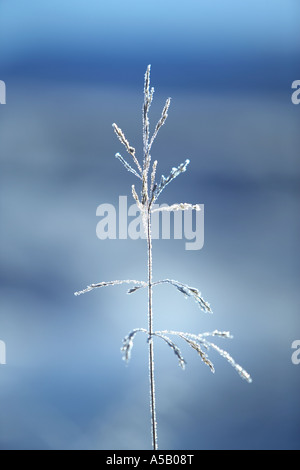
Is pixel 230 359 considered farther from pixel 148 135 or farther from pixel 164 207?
pixel 148 135

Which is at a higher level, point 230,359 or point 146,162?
point 146,162
